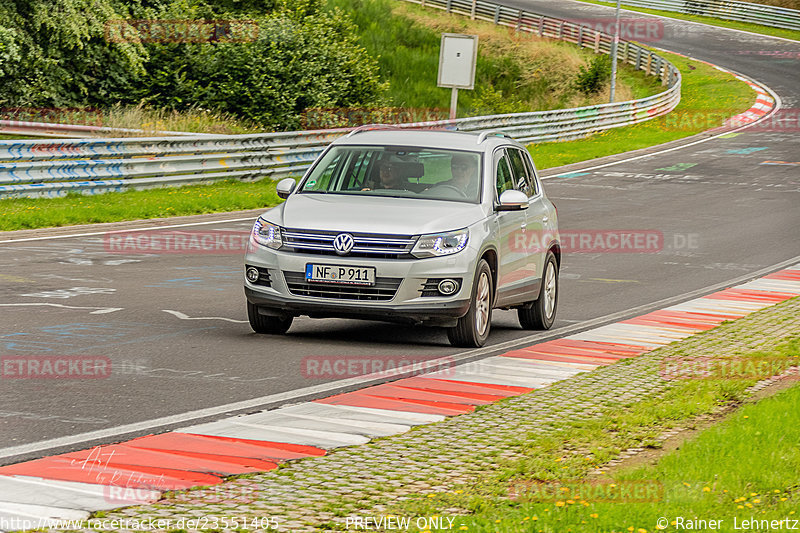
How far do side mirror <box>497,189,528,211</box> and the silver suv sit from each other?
0.04ft

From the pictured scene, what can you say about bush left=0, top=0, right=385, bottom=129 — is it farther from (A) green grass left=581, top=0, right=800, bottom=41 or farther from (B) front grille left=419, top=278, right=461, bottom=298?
(A) green grass left=581, top=0, right=800, bottom=41

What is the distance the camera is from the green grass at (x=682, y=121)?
37062mm

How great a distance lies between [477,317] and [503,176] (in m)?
1.64

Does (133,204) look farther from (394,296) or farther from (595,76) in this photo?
(595,76)

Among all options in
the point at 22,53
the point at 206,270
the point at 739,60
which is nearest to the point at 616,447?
the point at 206,270

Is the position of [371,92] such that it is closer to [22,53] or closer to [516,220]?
[22,53]

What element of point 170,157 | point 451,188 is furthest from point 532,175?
point 170,157

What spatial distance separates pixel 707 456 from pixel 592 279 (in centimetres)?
973

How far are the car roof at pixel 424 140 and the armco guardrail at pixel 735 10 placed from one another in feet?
234

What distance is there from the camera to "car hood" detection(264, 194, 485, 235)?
9945mm

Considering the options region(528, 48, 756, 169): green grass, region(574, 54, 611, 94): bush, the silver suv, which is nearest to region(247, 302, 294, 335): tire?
the silver suv

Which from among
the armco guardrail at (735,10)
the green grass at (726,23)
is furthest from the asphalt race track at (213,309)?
the armco guardrail at (735,10)

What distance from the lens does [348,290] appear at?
9.92 m

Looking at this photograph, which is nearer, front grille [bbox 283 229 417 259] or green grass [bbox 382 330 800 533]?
green grass [bbox 382 330 800 533]
